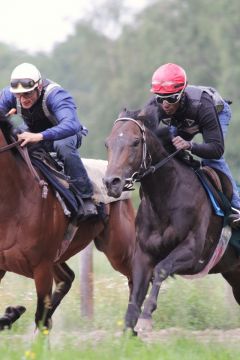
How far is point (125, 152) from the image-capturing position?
8398mm

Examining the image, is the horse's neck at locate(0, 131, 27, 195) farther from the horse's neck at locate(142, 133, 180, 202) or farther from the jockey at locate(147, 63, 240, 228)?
the jockey at locate(147, 63, 240, 228)

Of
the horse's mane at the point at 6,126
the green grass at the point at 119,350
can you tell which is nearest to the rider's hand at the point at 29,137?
the horse's mane at the point at 6,126

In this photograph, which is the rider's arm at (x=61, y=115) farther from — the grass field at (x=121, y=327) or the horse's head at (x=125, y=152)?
the grass field at (x=121, y=327)

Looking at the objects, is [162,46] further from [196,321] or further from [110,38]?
[196,321]

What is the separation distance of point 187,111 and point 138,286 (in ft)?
5.47

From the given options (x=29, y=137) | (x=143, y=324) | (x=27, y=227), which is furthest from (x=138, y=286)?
(x=29, y=137)

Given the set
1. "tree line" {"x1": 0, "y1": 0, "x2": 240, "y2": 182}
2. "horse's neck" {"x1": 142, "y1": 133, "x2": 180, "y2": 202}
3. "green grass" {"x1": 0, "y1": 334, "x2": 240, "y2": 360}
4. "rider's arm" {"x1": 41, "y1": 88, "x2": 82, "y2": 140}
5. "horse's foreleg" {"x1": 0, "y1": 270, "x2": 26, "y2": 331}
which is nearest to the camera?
"green grass" {"x1": 0, "y1": 334, "x2": 240, "y2": 360}

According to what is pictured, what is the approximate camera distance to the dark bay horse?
844 centimetres

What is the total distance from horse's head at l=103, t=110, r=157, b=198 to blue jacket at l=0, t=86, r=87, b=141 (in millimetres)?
782

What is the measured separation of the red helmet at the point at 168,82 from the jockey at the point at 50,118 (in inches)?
34.6

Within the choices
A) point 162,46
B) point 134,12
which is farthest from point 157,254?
point 134,12

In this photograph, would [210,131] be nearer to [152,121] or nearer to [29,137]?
[152,121]

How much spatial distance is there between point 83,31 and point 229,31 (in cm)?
1711

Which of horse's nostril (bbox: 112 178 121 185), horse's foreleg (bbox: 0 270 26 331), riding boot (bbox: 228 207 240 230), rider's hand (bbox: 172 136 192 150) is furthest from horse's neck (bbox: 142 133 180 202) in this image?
horse's foreleg (bbox: 0 270 26 331)
